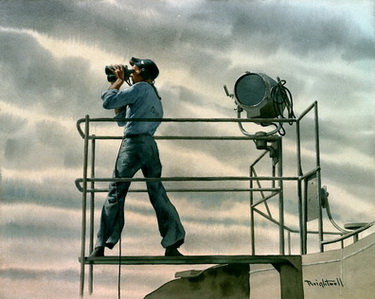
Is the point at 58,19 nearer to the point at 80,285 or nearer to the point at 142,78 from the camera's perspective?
the point at 142,78

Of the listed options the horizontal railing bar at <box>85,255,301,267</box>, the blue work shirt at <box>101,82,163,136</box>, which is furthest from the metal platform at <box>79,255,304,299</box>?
the blue work shirt at <box>101,82,163,136</box>

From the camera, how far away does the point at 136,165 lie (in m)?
6.60

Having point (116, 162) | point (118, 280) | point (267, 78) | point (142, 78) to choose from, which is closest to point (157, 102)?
point (142, 78)

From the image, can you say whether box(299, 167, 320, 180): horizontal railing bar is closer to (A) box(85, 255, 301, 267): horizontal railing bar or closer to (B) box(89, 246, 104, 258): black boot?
(A) box(85, 255, 301, 267): horizontal railing bar

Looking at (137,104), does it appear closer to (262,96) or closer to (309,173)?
(262,96)

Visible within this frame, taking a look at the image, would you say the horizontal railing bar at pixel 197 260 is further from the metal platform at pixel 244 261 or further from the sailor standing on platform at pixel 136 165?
the sailor standing on platform at pixel 136 165

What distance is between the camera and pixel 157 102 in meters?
6.79
